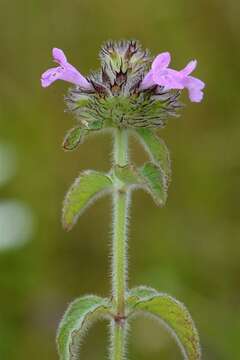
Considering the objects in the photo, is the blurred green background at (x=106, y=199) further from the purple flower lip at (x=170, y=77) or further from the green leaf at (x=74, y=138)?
the purple flower lip at (x=170, y=77)

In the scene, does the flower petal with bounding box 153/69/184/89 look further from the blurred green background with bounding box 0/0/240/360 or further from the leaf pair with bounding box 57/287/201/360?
the blurred green background with bounding box 0/0/240/360

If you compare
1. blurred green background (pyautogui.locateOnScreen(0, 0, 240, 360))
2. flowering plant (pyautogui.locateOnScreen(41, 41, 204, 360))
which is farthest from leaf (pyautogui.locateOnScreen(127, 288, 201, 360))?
blurred green background (pyautogui.locateOnScreen(0, 0, 240, 360))

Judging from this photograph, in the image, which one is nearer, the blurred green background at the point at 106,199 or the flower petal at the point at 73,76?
the flower petal at the point at 73,76

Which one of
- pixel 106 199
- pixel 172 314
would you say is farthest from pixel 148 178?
pixel 106 199

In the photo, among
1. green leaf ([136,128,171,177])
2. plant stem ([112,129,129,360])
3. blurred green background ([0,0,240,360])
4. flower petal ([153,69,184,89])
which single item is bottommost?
plant stem ([112,129,129,360])

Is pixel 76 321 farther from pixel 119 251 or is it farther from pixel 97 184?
pixel 97 184

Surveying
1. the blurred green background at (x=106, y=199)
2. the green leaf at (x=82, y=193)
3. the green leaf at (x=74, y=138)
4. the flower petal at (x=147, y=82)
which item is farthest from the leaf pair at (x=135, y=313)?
the blurred green background at (x=106, y=199)

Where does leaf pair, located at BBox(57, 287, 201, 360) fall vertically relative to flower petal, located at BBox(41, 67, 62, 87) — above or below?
below
